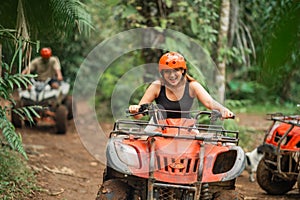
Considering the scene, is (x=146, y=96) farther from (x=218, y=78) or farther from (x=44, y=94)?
(x=44, y=94)

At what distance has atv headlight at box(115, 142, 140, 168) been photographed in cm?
434

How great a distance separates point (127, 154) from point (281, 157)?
2758mm

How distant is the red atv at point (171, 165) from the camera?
4.22 metres

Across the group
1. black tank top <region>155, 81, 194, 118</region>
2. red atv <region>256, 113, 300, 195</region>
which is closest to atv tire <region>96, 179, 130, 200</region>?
black tank top <region>155, 81, 194, 118</region>

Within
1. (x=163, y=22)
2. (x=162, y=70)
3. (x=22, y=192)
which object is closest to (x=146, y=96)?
(x=162, y=70)

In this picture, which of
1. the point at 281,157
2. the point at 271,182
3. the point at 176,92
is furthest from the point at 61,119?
the point at 176,92

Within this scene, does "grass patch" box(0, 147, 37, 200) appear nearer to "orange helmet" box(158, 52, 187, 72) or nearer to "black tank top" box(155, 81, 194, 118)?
"black tank top" box(155, 81, 194, 118)

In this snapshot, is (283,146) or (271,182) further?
(271,182)

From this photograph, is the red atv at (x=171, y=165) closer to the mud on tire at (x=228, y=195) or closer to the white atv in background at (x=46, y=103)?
the mud on tire at (x=228, y=195)

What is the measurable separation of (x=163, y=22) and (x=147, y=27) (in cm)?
37

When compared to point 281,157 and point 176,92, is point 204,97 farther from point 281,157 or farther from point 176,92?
point 281,157

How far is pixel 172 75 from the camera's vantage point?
5.05m

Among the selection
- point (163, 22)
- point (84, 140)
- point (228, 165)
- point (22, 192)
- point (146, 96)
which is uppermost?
point (163, 22)

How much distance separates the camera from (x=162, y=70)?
507 centimetres
